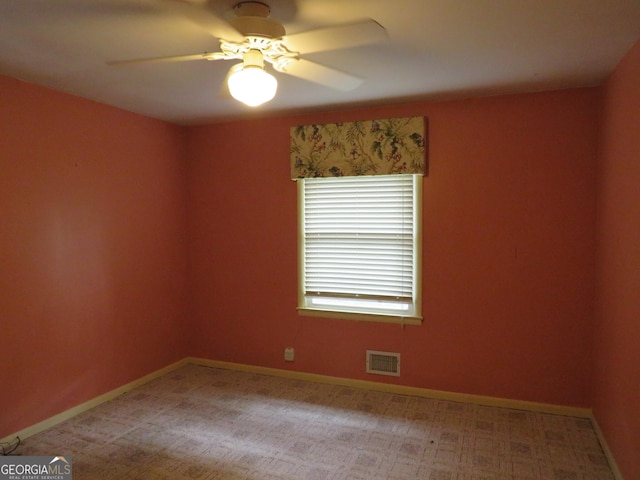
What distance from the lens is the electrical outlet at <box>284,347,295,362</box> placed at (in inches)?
158

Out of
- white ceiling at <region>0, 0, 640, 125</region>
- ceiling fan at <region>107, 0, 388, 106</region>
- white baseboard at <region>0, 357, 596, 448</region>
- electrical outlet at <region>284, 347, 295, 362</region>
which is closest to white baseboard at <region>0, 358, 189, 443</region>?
white baseboard at <region>0, 357, 596, 448</region>

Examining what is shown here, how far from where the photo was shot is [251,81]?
1.80 m

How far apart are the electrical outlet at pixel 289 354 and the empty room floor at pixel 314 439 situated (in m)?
0.36

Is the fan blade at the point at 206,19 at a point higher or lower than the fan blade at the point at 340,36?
higher

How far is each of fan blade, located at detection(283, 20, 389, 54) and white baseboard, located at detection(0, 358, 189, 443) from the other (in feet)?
9.99

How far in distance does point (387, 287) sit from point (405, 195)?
0.81 m

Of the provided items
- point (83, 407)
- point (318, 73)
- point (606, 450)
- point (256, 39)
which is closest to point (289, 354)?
point (83, 407)

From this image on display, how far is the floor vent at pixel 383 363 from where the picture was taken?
367 centimetres

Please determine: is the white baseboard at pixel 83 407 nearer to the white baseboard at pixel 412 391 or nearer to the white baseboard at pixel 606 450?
the white baseboard at pixel 412 391

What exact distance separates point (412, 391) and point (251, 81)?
288 cm

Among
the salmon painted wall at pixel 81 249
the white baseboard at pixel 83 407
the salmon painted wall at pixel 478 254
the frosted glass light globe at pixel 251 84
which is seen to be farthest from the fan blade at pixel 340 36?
the white baseboard at pixel 83 407

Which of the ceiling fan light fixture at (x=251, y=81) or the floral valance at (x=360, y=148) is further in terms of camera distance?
the floral valance at (x=360, y=148)

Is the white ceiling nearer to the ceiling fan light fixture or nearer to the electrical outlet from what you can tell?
the ceiling fan light fixture

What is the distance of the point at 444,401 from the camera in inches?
137
